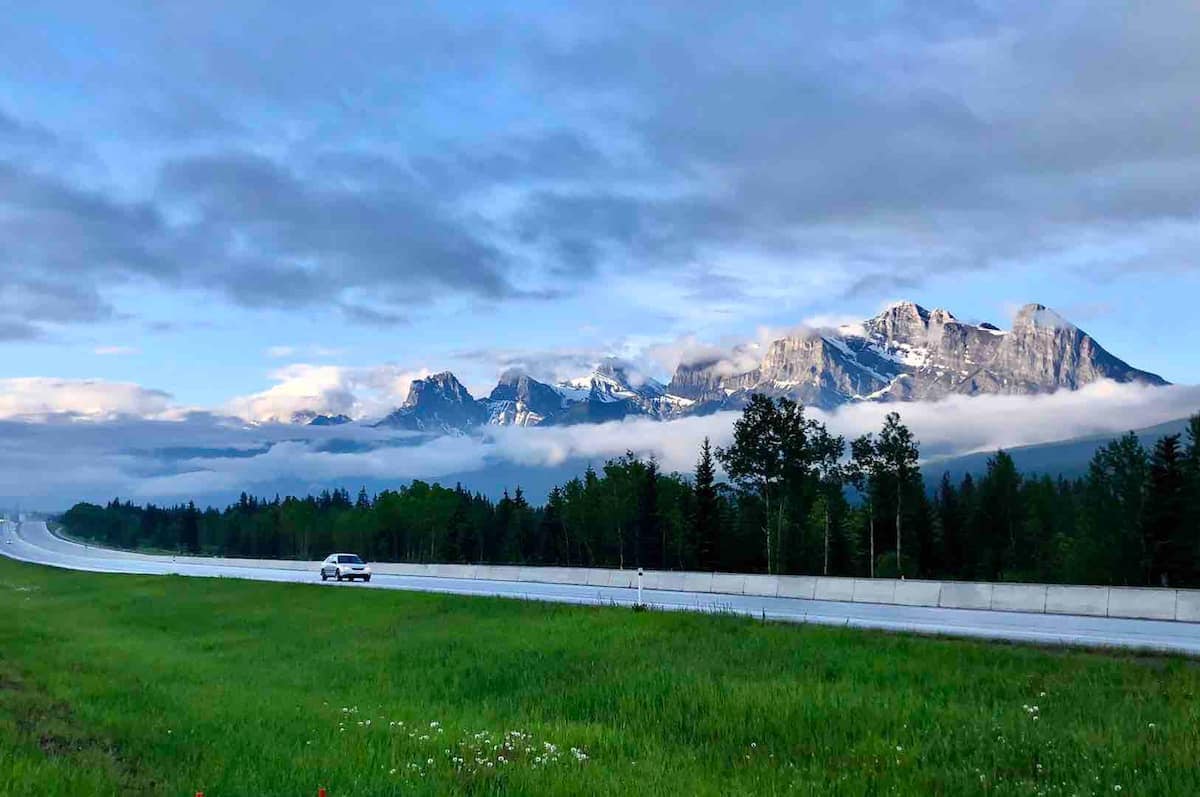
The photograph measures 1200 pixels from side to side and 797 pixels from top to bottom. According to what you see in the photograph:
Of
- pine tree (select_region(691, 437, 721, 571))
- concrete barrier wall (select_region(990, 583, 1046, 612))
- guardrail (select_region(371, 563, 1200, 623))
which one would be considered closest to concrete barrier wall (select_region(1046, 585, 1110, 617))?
guardrail (select_region(371, 563, 1200, 623))

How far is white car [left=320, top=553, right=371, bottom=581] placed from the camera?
60.3 metres

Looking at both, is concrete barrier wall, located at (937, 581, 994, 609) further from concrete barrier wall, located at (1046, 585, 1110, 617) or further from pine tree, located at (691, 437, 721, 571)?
pine tree, located at (691, 437, 721, 571)

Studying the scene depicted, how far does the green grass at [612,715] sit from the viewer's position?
12156 mm

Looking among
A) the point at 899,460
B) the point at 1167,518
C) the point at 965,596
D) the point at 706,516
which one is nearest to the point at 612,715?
the point at 965,596

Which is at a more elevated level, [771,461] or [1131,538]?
[771,461]

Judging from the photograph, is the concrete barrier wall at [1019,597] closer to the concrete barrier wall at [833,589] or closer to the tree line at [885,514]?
the concrete barrier wall at [833,589]

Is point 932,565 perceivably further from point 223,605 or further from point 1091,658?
point 1091,658

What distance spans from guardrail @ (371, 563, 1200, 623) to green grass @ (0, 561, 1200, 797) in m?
8.78

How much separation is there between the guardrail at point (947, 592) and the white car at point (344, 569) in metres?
15.8

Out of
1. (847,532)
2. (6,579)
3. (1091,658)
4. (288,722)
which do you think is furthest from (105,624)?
(847,532)

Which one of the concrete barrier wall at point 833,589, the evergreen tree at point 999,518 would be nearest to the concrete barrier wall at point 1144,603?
the concrete barrier wall at point 833,589

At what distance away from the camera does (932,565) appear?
114312 mm

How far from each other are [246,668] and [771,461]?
80050 mm

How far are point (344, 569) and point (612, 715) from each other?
1830 inches
